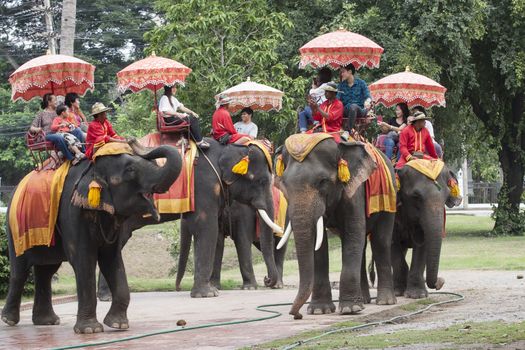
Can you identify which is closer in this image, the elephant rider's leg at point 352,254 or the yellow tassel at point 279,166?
the elephant rider's leg at point 352,254

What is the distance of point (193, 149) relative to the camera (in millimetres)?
17766

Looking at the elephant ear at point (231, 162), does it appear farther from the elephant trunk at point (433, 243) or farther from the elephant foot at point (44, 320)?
the elephant foot at point (44, 320)

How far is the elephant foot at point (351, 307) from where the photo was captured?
14.0m

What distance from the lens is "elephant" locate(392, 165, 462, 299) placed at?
51.8 feet

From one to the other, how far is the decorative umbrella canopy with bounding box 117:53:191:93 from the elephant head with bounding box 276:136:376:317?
5318 millimetres

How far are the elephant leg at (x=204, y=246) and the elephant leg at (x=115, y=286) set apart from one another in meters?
4.34

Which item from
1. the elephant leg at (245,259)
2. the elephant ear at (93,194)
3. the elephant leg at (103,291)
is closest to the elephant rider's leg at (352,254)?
the elephant ear at (93,194)

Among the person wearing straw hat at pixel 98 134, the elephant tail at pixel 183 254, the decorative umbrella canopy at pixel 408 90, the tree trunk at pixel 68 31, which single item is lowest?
the elephant tail at pixel 183 254

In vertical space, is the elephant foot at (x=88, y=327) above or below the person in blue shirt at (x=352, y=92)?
below

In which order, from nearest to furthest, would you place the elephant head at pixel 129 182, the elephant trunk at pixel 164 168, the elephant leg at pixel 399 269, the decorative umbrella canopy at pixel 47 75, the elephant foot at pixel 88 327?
the elephant trunk at pixel 164 168, the elephant head at pixel 129 182, the elephant foot at pixel 88 327, the decorative umbrella canopy at pixel 47 75, the elephant leg at pixel 399 269

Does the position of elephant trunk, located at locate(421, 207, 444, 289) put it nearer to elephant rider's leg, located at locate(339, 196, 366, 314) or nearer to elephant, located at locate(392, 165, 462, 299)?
elephant, located at locate(392, 165, 462, 299)

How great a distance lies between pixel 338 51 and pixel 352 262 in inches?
140

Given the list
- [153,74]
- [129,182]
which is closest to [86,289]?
[129,182]

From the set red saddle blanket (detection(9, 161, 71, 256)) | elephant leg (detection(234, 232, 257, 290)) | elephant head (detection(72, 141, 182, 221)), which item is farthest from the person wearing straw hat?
elephant leg (detection(234, 232, 257, 290))
